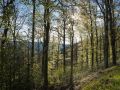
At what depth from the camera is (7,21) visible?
13.9 metres

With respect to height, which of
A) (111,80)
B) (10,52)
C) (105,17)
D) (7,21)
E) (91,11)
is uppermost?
(91,11)

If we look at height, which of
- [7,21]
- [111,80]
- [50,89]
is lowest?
[50,89]

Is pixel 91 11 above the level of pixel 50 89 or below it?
above

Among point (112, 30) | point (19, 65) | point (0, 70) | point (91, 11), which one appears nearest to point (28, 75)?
point (19, 65)

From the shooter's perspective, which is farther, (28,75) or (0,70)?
(28,75)

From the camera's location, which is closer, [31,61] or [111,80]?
[111,80]

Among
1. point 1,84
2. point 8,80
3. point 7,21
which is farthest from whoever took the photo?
point 8,80

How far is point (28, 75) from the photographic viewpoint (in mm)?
27969

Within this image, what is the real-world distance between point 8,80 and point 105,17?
12.6 metres

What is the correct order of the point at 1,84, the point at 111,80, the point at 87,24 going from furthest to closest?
1. the point at 87,24
2. the point at 1,84
3. the point at 111,80

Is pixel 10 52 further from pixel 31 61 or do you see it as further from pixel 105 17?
pixel 105 17

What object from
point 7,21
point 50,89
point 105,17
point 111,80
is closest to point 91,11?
point 105,17

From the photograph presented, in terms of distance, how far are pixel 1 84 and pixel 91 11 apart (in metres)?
Answer: 25.0

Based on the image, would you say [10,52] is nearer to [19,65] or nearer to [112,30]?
[19,65]
